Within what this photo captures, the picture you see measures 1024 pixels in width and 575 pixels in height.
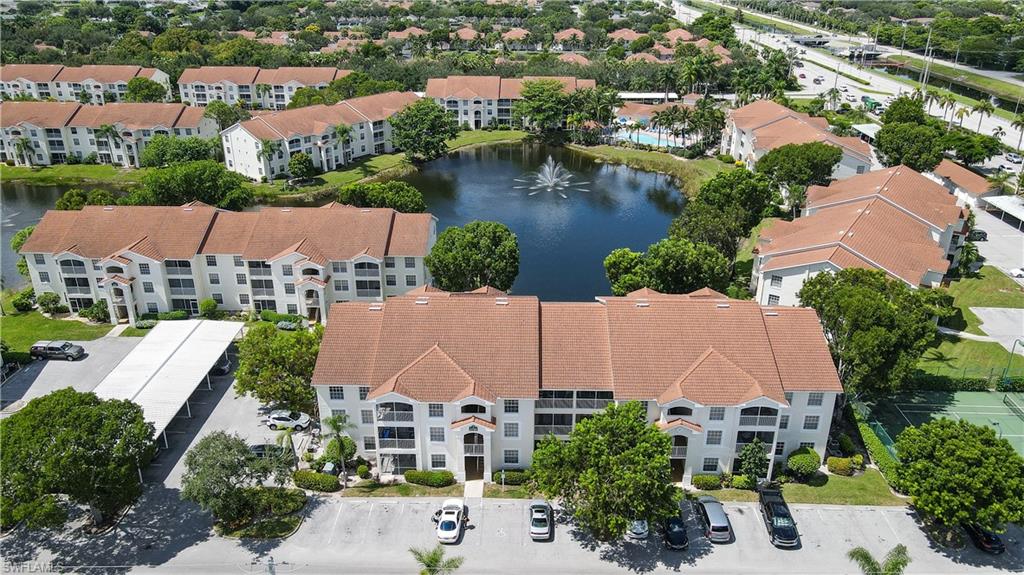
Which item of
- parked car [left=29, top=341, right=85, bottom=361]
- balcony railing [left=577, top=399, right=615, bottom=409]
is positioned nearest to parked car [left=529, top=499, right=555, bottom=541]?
balcony railing [left=577, top=399, right=615, bottom=409]

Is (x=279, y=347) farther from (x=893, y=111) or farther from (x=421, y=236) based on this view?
(x=893, y=111)

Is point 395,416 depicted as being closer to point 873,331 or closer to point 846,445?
point 846,445

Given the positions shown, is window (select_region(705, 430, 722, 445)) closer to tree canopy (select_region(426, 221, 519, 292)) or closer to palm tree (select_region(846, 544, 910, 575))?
palm tree (select_region(846, 544, 910, 575))

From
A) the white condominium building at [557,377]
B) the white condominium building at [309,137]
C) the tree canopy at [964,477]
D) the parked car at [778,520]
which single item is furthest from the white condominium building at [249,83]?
the tree canopy at [964,477]

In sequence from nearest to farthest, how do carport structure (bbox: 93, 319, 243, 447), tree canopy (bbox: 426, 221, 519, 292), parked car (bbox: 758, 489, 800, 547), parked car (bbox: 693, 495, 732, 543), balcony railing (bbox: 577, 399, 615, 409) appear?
parked car (bbox: 758, 489, 800, 547) → parked car (bbox: 693, 495, 732, 543) → balcony railing (bbox: 577, 399, 615, 409) → carport structure (bbox: 93, 319, 243, 447) → tree canopy (bbox: 426, 221, 519, 292)

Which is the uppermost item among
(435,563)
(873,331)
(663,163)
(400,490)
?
(873,331)

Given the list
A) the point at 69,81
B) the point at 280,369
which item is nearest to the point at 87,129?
the point at 69,81
